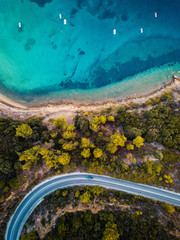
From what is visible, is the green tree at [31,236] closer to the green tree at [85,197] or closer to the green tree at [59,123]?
the green tree at [85,197]

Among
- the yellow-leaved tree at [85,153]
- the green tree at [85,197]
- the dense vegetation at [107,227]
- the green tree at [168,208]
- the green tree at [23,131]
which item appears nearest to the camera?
the dense vegetation at [107,227]

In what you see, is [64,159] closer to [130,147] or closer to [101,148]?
[101,148]

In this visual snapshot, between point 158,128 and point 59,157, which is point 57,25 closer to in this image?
point 59,157

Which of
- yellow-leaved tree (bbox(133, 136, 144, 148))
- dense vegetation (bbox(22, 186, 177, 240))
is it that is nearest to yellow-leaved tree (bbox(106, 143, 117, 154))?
yellow-leaved tree (bbox(133, 136, 144, 148))

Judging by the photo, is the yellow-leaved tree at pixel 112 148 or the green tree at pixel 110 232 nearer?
the green tree at pixel 110 232

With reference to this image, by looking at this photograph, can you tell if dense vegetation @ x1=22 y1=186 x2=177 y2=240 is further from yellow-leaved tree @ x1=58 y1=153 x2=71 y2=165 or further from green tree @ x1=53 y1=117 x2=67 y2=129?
green tree @ x1=53 y1=117 x2=67 y2=129

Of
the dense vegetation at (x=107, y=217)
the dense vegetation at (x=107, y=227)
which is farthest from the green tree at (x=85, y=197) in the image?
the dense vegetation at (x=107, y=227)
